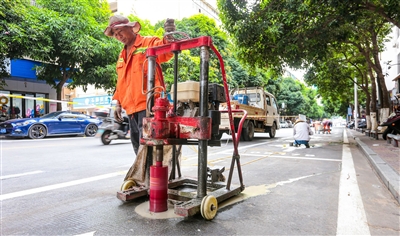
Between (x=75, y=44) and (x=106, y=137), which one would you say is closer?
(x=106, y=137)

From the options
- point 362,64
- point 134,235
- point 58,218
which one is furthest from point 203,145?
point 362,64

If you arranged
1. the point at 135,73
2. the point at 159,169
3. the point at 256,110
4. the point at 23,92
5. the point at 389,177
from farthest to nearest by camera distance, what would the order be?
the point at 23,92
the point at 256,110
the point at 389,177
the point at 135,73
the point at 159,169

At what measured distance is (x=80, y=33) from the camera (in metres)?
14.4

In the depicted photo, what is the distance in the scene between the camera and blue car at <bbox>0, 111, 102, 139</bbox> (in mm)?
12023

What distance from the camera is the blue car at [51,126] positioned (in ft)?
39.4

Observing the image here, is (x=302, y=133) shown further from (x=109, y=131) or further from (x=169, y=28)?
(x=169, y=28)

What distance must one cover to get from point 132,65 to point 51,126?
11.5m

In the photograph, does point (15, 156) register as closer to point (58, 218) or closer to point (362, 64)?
point (58, 218)

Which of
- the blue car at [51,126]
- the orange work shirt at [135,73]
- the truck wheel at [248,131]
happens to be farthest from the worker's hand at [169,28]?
the blue car at [51,126]

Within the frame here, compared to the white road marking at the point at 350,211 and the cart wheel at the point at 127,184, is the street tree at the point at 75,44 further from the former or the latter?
the white road marking at the point at 350,211

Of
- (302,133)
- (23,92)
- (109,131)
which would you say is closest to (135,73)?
(109,131)

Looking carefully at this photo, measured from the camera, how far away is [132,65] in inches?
133

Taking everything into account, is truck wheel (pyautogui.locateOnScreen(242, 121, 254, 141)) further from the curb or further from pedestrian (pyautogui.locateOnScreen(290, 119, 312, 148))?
the curb

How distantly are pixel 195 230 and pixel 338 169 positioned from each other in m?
4.10
